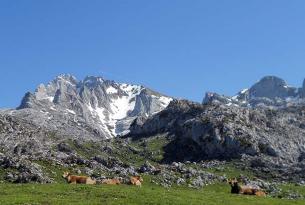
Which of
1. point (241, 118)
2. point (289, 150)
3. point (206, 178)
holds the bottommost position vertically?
point (206, 178)

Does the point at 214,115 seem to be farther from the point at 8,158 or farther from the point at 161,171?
the point at 8,158

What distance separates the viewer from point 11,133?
19050cm

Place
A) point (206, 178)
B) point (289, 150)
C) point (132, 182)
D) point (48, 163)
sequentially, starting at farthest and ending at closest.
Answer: point (289, 150) → point (206, 178) → point (48, 163) → point (132, 182)

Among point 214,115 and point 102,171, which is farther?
point 214,115

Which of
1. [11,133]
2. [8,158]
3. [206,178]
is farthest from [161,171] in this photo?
[11,133]

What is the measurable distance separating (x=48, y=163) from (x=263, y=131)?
322 ft

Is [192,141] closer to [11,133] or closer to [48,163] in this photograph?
[11,133]

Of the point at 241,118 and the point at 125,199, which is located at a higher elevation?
the point at 241,118

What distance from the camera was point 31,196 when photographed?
44594 mm

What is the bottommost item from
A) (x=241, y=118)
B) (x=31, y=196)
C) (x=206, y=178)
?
(x=31, y=196)

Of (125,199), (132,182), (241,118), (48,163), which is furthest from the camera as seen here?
(241,118)

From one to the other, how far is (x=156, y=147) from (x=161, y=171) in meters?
86.8

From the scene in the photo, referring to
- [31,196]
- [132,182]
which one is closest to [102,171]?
[132,182]

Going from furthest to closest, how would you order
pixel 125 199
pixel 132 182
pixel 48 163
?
pixel 48 163
pixel 132 182
pixel 125 199
